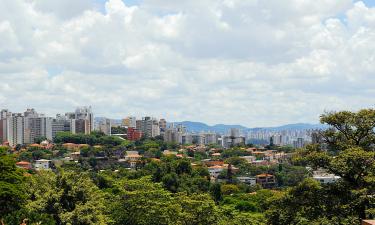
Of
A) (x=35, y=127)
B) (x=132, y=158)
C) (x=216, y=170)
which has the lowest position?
(x=216, y=170)

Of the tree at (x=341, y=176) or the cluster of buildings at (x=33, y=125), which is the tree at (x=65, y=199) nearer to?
the tree at (x=341, y=176)

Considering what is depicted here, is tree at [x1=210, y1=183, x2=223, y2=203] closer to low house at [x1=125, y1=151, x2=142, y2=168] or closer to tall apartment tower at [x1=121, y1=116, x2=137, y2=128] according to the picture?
low house at [x1=125, y1=151, x2=142, y2=168]

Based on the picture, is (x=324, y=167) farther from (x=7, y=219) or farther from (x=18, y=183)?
(x=18, y=183)

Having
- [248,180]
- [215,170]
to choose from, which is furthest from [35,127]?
[248,180]

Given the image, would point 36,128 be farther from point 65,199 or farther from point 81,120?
point 65,199

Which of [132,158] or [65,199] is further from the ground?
[65,199]

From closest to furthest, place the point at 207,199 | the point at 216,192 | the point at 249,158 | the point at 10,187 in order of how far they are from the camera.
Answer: the point at 10,187 < the point at 207,199 < the point at 216,192 < the point at 249,158

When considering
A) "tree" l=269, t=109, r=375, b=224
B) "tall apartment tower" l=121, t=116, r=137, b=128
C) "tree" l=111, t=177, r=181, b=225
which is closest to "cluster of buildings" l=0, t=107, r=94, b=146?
"tall apartment tower" l=121, t=116, r=137, b=128
